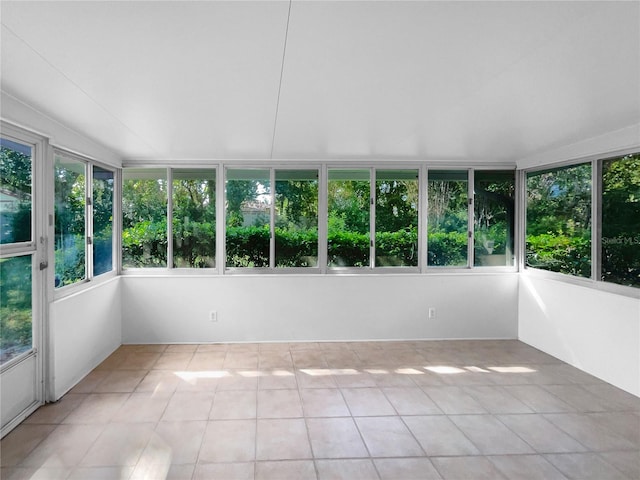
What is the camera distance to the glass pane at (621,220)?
3.73 m

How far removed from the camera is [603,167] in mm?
4070

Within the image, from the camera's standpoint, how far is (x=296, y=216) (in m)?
5.33

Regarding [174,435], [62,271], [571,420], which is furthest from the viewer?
[62,271]

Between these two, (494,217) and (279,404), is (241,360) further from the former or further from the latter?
(494,217)

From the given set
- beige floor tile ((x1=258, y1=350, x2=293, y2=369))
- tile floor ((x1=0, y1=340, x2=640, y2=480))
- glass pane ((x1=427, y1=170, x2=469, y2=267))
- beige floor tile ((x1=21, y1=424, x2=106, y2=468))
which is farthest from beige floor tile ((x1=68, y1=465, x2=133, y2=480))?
glass pane ((x1=427, y1=170, x2=469, y2=267))

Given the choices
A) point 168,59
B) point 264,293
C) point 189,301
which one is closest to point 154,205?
A: point 189,301

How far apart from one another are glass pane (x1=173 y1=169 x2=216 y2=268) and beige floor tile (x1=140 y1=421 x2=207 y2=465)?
2.54 meters

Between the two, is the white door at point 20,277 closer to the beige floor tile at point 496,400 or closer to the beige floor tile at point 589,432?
the beige floor tile at point 496,400

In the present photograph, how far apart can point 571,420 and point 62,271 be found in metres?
4.64

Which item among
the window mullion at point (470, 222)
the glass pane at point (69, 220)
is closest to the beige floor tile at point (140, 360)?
the glass pane at point (69, 220)

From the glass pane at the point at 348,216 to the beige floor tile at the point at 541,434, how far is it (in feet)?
8.98

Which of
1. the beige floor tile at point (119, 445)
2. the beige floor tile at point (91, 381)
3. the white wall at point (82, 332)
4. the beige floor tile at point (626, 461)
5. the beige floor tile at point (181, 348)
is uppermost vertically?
the white wall at point (82, 332)

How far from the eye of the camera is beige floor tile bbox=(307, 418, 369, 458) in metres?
2.68

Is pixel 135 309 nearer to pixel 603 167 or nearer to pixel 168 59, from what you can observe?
pixel 168 59
